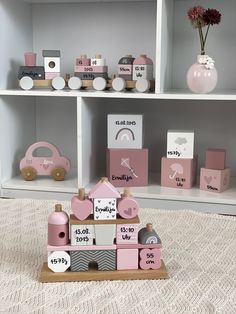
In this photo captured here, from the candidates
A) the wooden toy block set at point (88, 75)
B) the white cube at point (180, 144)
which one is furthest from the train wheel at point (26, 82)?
the white cube at point (180, 144)

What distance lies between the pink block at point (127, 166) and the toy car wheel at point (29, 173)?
10.8 inches

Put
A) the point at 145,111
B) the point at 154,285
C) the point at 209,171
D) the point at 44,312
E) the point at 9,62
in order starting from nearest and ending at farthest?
the point at 44,312
the point at 154,285
the point at 209,171
the point at 9,62
the point at 145,111

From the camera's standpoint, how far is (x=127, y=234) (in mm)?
959

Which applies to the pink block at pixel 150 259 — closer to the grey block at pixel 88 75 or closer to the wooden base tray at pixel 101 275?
the wooden base tray at pixel 101 275

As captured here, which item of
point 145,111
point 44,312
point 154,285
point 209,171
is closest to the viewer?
point 44,312

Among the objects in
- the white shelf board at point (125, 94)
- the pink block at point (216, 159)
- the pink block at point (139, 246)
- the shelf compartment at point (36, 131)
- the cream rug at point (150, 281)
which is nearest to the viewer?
the cream rug at point (150, 281)

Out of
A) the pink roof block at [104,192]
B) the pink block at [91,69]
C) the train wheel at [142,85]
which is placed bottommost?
the pink roof block at [104,192]

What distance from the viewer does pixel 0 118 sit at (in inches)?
67.2

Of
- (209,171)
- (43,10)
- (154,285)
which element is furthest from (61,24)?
(154,285)

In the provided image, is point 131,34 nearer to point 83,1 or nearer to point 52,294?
point 83,1

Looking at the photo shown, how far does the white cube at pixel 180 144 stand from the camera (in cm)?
163

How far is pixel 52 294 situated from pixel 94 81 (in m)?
0.91

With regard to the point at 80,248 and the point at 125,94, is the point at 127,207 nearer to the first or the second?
the point at 80,248

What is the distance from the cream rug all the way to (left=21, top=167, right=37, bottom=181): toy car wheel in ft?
1.45
